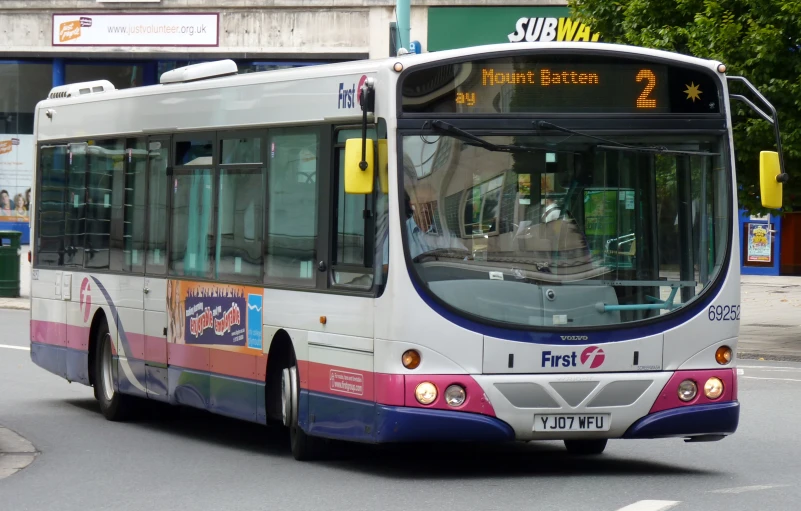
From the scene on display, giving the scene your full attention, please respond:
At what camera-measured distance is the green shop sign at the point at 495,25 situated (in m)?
34.1

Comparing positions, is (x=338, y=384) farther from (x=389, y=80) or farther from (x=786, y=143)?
(x=786, y=143)

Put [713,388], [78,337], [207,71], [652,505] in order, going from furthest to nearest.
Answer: [78,337] < [207,71] < [713,388] < [652,505]

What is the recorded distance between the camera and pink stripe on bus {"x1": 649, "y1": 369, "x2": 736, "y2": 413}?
9664 millimetres

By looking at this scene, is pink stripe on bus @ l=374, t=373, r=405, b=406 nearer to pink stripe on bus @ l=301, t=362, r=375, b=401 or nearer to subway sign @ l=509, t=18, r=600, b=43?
pink stripe on bus @ l=301, t=362, r=375, b=401

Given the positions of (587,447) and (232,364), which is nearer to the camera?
(587,447)

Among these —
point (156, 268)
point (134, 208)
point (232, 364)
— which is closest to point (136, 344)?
point (156, 268)

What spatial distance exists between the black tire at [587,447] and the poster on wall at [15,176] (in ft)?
108

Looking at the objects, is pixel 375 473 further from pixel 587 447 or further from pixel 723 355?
pixel 723 355

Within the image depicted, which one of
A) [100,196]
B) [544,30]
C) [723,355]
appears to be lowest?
[723,355]

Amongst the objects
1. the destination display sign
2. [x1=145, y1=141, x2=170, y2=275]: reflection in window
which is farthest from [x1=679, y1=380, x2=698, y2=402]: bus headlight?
[x1=145, y1=141, x2=170, y2=275]: reflection in window

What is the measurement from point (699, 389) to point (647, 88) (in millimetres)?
1895

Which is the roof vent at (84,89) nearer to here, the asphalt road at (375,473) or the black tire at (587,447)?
Result: the asphalt road at (375,473)

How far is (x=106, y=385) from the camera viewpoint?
1391 centimetres

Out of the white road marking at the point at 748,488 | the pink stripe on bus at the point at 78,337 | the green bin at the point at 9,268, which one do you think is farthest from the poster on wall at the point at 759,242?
the white road marking at the point at 748,488
